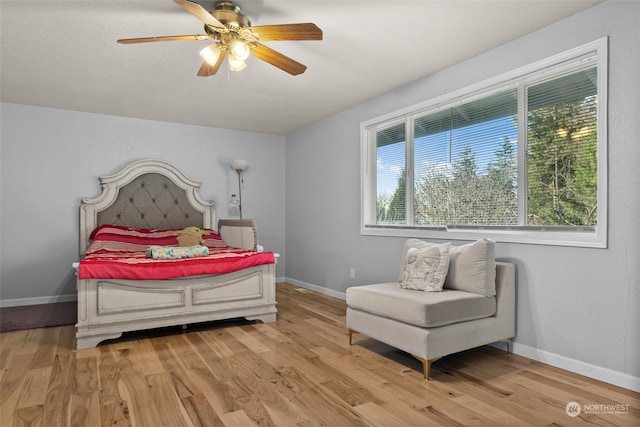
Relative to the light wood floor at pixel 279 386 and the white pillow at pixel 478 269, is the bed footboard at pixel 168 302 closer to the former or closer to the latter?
the light wood floor at pixel 279 386

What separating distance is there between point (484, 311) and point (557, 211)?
85cm

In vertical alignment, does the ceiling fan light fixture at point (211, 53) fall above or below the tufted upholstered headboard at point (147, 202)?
above

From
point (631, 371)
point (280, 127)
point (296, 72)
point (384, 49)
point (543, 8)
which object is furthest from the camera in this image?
point (280, 127)

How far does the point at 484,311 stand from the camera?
262 centimetres

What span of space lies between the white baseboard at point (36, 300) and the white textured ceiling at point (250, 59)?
7.31ft

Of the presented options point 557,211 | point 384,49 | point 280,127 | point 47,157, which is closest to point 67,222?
point 47,157

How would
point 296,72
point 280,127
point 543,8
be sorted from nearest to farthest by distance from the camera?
point 543,8
point 296,72
point 280,127

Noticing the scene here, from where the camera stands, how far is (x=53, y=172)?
179 inches

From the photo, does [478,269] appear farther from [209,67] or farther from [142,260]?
[142,260]

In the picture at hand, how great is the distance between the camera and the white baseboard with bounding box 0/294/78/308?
4.36m

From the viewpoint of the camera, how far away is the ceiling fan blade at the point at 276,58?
252cm

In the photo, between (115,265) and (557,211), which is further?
(115,265)

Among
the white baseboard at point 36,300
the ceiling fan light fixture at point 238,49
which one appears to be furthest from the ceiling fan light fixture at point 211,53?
the white baseboard at point 36,300

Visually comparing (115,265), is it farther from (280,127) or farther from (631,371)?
(631,371)
